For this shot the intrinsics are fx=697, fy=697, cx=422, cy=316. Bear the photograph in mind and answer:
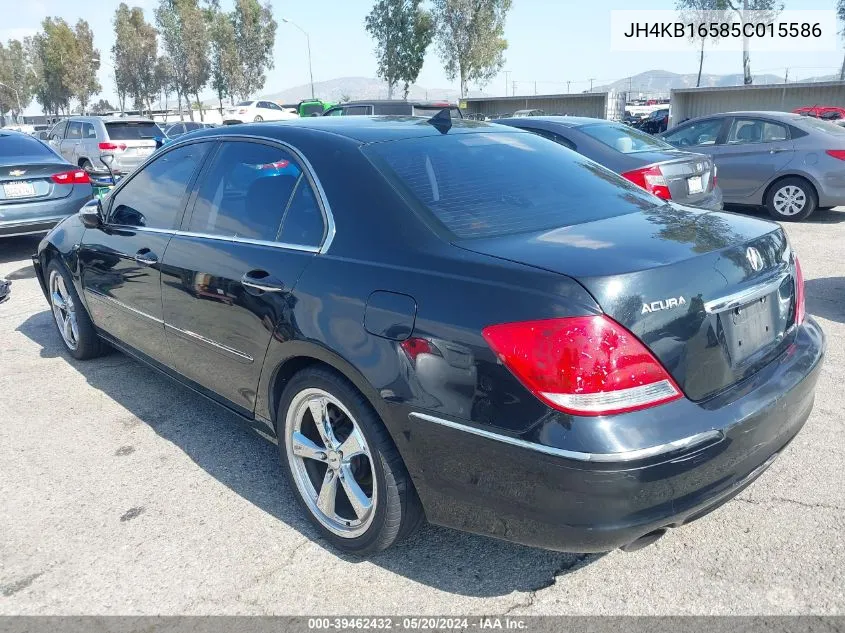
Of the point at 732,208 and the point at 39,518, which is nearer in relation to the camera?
the point at 39,518

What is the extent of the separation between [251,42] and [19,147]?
180 ft

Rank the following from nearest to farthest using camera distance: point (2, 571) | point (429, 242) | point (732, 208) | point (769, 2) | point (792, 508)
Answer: point (429, 242)
point (2, 571)
point (792, 508)
point (732, 208)
point (769, 2)

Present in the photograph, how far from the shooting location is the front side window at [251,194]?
295 centimetres

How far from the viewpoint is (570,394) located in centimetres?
200

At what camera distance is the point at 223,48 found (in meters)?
57.8

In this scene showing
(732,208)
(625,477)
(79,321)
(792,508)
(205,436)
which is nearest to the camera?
(625,477)

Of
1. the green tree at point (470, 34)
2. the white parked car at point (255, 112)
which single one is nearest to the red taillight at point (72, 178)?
the white parked car at point (255, 112)

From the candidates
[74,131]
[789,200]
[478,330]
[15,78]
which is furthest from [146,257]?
[15,78]

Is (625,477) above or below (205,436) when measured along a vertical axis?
above

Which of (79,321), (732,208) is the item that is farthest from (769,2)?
(79,321)

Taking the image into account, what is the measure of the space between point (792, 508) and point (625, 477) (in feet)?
4.45

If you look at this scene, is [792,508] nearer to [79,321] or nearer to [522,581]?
[522,581]

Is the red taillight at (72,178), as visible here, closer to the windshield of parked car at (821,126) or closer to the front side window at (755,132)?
the front side window at (755,132)

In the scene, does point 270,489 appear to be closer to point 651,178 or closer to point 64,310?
point 64,310
